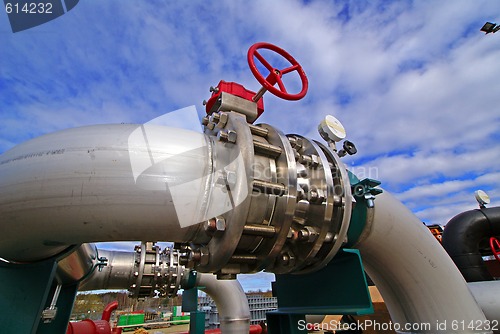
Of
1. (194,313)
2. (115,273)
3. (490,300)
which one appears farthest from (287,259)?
(194,313)

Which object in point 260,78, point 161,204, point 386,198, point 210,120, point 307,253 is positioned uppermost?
point 260,78

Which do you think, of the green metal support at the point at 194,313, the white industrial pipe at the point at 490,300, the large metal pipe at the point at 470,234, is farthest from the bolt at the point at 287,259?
the green metal support at the point at 194,313

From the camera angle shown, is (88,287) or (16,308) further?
(88,287)

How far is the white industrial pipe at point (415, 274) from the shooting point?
1.21 meters

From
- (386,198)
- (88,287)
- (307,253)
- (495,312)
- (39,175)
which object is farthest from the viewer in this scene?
(88,287)

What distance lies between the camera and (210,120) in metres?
1.08

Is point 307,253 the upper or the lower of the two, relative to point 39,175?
lower

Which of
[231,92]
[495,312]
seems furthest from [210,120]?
[495,312]

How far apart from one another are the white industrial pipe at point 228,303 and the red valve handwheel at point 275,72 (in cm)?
316

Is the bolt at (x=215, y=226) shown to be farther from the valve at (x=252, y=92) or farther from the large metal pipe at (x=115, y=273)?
the large metal pipe at (x=115, y=273)

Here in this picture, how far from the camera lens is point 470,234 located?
320 cm

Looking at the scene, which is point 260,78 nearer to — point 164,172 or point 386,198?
point 164,172

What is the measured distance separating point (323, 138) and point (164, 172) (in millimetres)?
825

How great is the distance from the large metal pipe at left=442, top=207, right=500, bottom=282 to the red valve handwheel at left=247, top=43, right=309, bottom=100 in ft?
9.74
